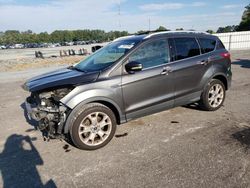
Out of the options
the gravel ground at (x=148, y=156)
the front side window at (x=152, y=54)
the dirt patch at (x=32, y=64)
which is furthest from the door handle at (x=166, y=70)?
the dirt patch at (x=32, y=64)

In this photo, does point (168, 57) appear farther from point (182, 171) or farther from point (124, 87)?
point (182, 171)

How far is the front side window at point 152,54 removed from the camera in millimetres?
4199

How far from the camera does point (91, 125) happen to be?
3834mm

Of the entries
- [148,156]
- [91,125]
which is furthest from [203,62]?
[91,125]

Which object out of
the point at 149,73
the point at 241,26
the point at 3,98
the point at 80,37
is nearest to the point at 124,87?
the point at 149,73

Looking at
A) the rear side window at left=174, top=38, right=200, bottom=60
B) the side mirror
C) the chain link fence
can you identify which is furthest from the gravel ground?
the chain link fence

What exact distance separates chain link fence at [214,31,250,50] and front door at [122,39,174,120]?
729 inches

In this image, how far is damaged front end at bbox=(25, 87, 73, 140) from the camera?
3627 millimetres

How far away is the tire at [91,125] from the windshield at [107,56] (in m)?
0.79

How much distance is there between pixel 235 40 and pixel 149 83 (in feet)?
66.9

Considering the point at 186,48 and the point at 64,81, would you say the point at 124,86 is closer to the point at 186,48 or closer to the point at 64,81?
the point at 64,81

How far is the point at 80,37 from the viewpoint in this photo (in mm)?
115812

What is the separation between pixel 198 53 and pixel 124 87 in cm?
199

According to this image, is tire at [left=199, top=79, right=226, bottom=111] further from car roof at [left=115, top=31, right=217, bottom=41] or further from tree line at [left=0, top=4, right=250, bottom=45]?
tree line at [left=0, top=4, right=250, bottom=45]
